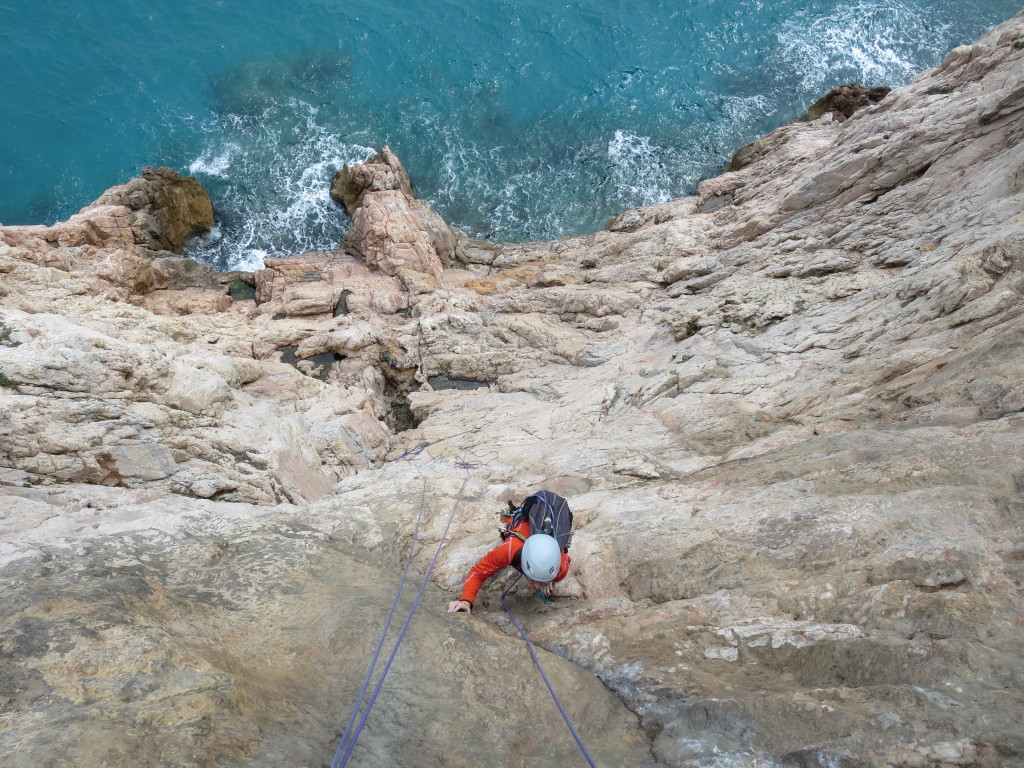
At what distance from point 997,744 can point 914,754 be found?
1.44 ft

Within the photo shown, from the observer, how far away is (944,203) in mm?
11984

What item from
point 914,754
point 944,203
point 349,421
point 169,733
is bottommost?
point 914,754

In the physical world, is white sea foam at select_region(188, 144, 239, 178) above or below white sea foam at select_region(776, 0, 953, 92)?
below

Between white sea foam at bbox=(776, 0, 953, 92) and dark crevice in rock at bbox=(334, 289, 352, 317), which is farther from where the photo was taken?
white sea foam at bbox=(776, 0, 953, 92)

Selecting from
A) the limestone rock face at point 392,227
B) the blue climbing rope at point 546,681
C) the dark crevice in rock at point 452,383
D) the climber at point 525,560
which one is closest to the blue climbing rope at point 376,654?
the climber at point 525,560

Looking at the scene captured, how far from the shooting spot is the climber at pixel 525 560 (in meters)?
5.95

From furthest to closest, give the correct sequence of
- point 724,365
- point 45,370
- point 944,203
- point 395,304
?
point 395,304, point 944,203, point 724,365, point 45,370

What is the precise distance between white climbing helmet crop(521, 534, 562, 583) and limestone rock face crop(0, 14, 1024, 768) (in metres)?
0.56

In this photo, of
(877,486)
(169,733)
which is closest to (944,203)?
(877,486)

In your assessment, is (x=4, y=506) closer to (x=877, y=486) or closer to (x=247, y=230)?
(x=877, y=486)

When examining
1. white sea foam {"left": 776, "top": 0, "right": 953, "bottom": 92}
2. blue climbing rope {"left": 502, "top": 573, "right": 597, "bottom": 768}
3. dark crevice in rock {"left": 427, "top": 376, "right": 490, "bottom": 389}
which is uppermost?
white sea foam {"left": 776, "top": 0, "right": 953, "bottom": 92}

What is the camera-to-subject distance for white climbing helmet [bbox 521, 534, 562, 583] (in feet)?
19.4

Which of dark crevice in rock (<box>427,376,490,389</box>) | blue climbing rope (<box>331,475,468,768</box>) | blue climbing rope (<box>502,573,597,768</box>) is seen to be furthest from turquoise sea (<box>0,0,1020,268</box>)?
blue climbing rope (<box>502,573,597,768</box>)

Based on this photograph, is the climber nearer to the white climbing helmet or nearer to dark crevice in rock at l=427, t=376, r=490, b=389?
the white climbing helmet
